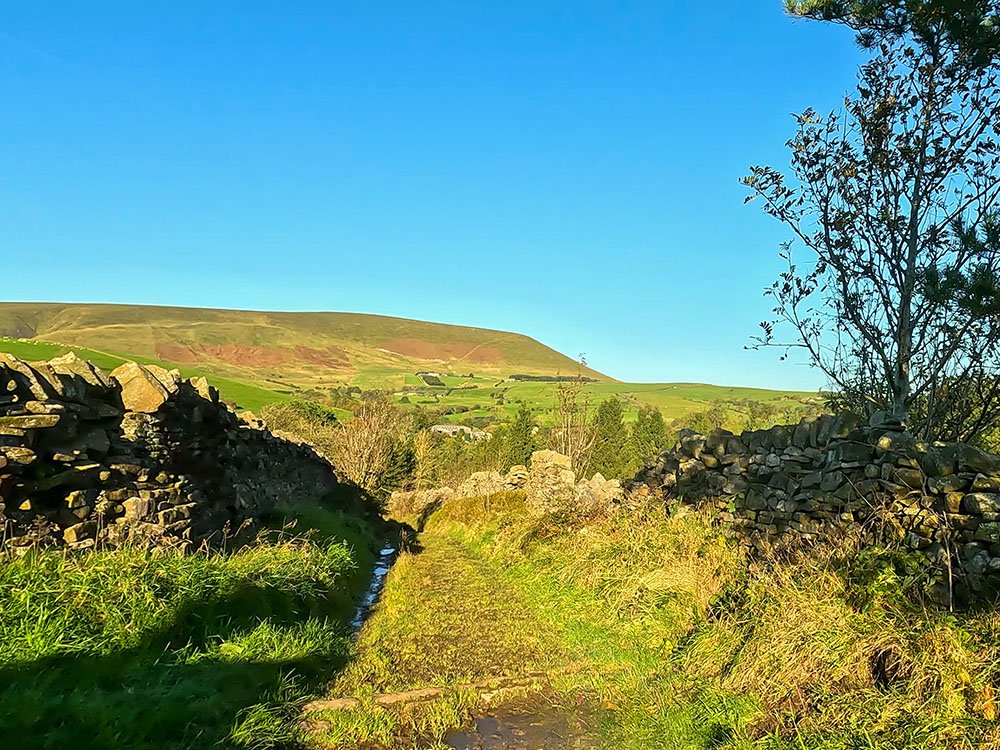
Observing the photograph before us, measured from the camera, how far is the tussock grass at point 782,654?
4047mm

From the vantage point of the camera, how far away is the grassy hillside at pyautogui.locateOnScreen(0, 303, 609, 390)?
90562 millimetres

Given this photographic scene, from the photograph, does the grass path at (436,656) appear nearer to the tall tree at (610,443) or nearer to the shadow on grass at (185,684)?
the shadow on grass at (185,684)

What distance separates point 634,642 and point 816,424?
3410 millimetres

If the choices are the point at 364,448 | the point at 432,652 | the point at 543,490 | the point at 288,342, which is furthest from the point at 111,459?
the point at 288,342

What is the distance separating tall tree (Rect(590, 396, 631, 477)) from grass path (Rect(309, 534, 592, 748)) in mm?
36306

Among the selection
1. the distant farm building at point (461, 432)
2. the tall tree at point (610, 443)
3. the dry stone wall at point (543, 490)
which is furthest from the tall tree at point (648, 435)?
the dry stone wall at point (543, 490)

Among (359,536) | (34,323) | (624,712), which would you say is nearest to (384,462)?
(359,536)

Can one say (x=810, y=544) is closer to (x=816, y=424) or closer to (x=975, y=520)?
(x=816, y=424)

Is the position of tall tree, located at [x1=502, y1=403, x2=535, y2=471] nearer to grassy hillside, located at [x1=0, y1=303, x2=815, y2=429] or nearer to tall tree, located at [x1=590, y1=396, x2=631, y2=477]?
tall tree, located at [x1=590, y1=396, x2=631, y2=477]

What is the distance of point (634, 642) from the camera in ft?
21.9

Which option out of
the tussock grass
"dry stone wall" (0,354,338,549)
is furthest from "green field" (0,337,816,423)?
the tussock grass

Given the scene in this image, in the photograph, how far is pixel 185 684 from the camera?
4535 millimetres

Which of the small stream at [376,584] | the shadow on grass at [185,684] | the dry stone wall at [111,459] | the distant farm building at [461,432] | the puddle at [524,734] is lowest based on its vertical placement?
the distant farm building at [461,432]

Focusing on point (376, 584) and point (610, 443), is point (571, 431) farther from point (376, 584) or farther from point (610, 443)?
point (610, 443)
